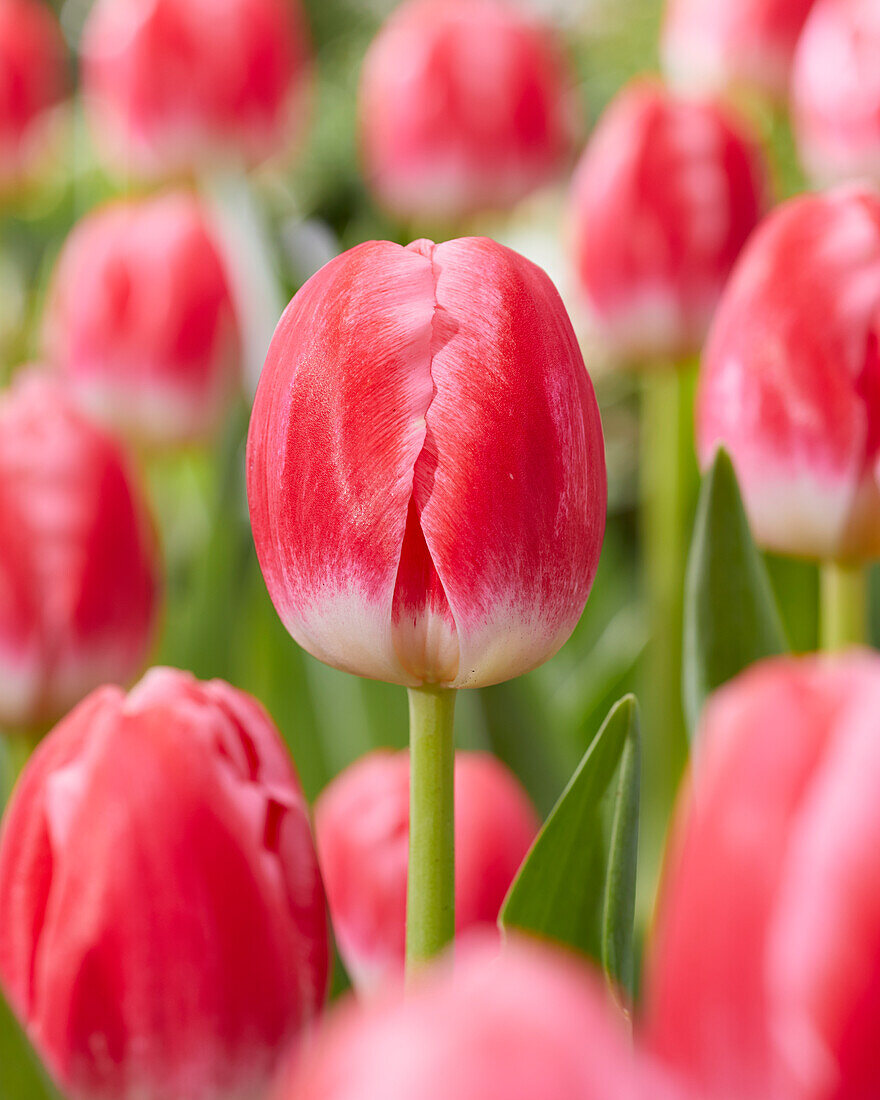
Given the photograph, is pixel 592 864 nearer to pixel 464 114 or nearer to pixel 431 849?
pixel 431 849

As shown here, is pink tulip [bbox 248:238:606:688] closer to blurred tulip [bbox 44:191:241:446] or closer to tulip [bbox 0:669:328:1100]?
tulip [bbox 0:669:328:1100]

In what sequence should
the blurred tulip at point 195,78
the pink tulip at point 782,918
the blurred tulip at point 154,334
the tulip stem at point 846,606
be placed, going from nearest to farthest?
1. the pink tulip at point 782,918
2. the tulip stem at point 846,606
3. the blurred tulip at point 154,334
4. the blurred tulip at point 195,78

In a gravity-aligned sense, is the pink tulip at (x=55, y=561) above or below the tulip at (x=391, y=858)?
above

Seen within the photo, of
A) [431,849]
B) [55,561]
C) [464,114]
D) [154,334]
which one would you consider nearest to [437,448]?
[431,849]

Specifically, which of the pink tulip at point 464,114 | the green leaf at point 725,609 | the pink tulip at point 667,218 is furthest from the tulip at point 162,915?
the pink tulip at point 464,114

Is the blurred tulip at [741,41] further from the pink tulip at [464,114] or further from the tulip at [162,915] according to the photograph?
the tulip at [162,915]

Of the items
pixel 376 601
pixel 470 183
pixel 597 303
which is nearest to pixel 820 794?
pixel 376 601

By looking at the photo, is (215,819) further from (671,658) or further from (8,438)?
(671,658)
